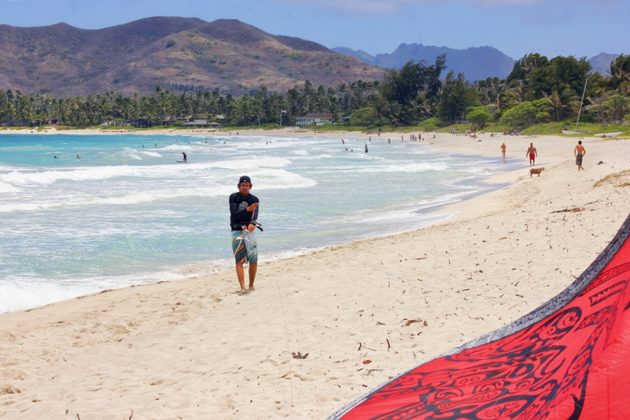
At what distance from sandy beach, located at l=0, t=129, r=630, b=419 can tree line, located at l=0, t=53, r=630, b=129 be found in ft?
A: 189

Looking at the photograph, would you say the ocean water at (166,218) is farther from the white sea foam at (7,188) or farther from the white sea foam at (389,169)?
the white sea foam at (389,169)

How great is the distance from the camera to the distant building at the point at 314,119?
445 feet

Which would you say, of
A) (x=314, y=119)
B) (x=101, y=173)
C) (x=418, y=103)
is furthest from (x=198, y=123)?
(x=101, y=173)

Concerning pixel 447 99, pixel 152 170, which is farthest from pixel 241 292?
pixel 447 99

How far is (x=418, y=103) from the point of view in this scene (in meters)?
117

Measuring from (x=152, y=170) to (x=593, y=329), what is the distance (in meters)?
37.8

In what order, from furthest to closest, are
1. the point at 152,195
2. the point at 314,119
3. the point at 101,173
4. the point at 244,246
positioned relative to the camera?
the point at 314,119 → the point at 101,173 → the point at 152,195 → the point at 244,246

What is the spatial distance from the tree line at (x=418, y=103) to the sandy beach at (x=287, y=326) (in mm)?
57732

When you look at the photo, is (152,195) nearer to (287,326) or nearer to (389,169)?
(389,169)

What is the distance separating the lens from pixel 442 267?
895cm

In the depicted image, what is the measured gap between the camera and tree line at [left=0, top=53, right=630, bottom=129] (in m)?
73.2

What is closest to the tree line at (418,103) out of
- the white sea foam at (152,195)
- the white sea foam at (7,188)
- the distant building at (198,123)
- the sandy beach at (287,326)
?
the distant building at (198,123)

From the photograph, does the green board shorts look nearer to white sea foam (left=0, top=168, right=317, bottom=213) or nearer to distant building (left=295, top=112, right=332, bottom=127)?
white sea foam (left=0, top=168, right=317, bottom=213)

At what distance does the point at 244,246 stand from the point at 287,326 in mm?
1761
